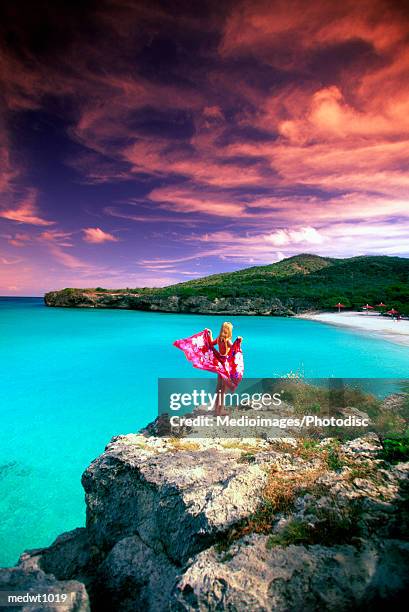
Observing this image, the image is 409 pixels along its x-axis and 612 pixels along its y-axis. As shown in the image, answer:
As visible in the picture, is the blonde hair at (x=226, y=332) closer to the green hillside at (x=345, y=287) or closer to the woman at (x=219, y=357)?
the woman at (x=219, y=357)

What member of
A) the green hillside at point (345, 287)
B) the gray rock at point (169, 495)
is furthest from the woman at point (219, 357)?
the green hillside at point (345, 287)

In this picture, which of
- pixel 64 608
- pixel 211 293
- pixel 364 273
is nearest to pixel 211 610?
pixel 64 608

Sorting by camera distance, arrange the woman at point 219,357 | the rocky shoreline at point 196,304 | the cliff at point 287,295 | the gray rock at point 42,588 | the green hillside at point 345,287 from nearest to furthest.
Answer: the gray rock at point 42,588, the woman at point 219,357, the green hillside at point 345,287, the cliff at point 287,295, the rocky shoreline at point 196,304

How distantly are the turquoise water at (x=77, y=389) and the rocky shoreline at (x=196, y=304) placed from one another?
21.5 meters

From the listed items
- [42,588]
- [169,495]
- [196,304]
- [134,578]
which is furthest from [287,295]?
[42,588]

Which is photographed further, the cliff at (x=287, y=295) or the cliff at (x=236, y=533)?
the cliff at (x=287, y=295)

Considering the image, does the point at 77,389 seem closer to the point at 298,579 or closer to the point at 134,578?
the point at 134,578

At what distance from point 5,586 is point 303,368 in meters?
18.5

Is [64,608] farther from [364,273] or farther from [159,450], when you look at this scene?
[364,273]

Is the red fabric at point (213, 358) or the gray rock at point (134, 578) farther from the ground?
the red fabric at point (213, 358)

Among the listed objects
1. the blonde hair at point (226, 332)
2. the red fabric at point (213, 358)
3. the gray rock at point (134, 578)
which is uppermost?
the blonde hair at point (226, 332)

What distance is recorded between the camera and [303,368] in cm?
1994

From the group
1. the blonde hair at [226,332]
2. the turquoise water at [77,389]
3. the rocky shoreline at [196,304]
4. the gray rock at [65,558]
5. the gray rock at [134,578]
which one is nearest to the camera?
the gray rock at [134,578]

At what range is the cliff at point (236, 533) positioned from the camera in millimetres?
2689
